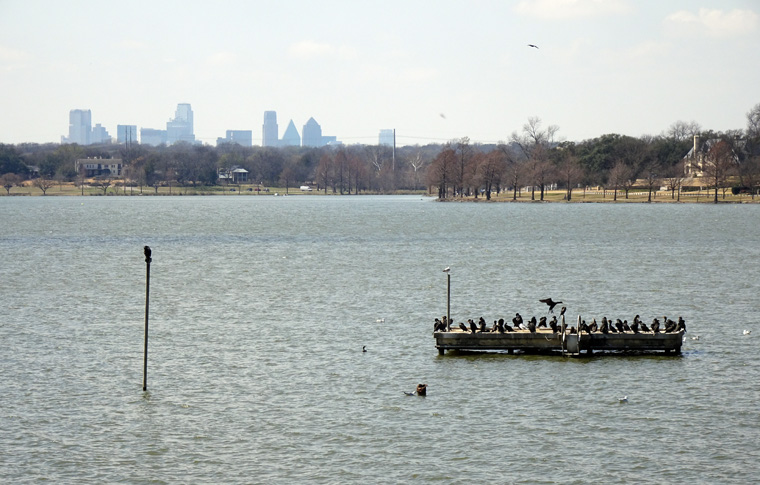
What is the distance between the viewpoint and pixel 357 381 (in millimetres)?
37656

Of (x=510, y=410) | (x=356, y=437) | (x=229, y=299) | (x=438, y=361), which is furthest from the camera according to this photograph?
(x=229, y=299)

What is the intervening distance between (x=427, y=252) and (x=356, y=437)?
63.0 m

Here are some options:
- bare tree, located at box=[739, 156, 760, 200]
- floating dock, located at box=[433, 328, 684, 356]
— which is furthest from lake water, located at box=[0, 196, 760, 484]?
bare tree, located at box=[739, 156, 760, 200]

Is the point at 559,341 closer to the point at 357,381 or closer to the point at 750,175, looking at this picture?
the point at 357,381

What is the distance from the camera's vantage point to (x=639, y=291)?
62.5 m

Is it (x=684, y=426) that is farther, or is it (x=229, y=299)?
(x=229, y=299)

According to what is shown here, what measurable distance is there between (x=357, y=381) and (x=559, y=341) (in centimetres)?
950

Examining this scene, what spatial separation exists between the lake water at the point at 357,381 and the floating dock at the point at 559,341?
512mm

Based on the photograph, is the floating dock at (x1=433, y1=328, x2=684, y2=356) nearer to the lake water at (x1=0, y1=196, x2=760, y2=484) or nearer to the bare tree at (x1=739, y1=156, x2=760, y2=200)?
the lake water at (x1=0, y1=196, x2=760, y2=484)

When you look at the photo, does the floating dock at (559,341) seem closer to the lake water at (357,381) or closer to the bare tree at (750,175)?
the lake water at (357,381)

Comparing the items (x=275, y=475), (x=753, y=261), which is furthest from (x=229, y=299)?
(x=753, y=261)

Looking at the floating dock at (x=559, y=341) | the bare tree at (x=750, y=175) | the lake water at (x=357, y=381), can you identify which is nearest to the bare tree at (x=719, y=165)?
the bare tree at (x=750, y=175)

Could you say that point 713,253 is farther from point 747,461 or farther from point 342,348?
point 747,461

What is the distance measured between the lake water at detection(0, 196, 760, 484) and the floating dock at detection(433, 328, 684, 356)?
51 cm
